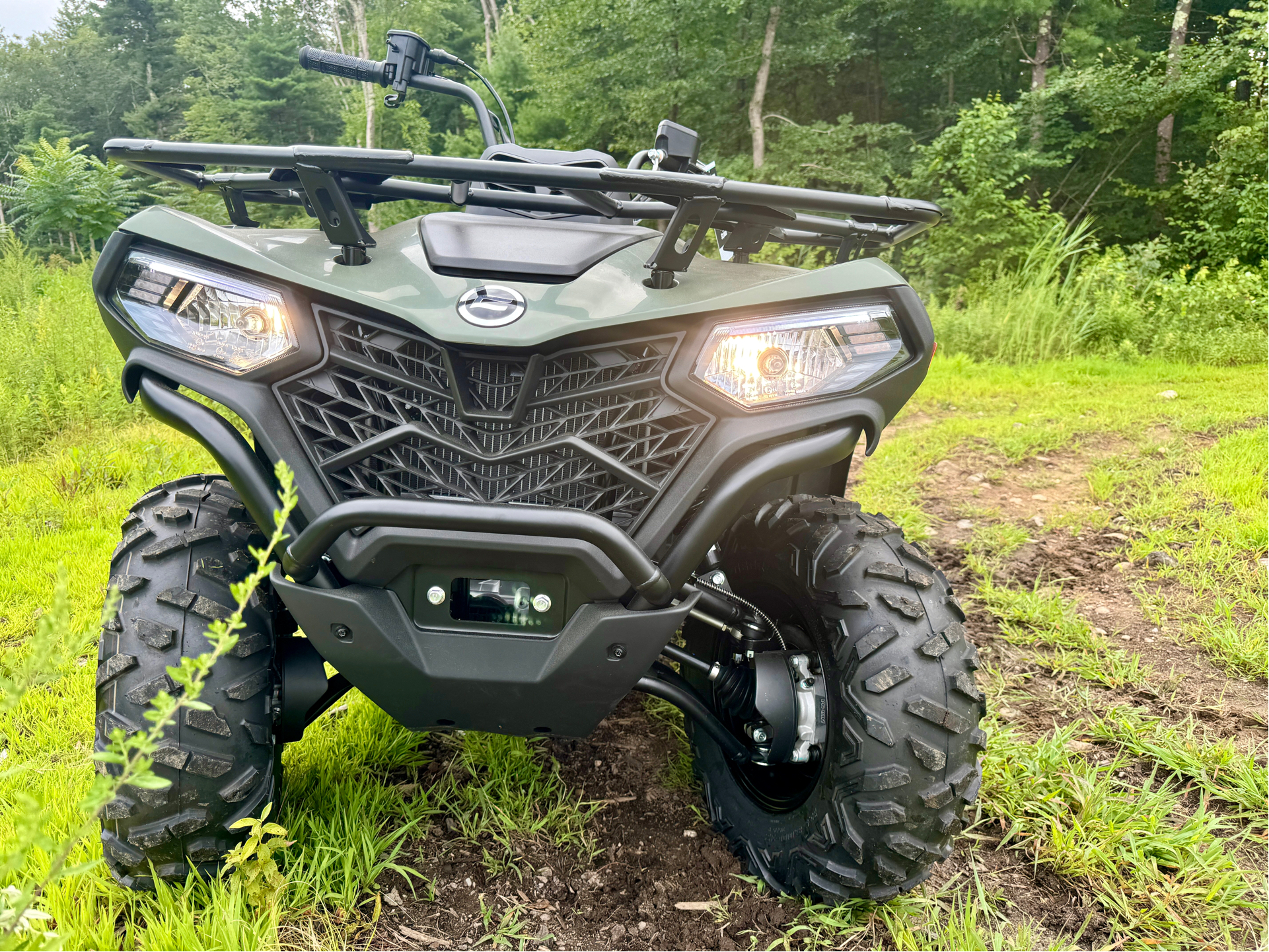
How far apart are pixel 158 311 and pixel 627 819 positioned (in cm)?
147

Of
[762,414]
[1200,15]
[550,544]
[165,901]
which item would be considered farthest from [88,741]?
[1200,15]

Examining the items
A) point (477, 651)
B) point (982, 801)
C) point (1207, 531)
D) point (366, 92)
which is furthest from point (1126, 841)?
point (366, 92)

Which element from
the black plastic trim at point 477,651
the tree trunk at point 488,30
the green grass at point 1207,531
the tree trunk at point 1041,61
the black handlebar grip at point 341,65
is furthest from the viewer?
the tree trunk at point 488,30

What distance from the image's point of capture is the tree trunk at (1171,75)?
46.0 ft

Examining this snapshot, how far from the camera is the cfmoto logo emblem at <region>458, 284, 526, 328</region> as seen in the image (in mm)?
1365

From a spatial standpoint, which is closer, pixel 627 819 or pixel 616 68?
pixel 627 819

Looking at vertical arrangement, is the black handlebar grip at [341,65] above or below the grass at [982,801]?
above

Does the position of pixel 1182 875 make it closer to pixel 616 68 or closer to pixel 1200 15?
pixel 616 68

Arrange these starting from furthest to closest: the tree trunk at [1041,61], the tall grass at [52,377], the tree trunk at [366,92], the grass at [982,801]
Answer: the tree trunk at [366,92], the tree trunk at [1041,61], the tall grass at [52,377], the grass at [982,801]

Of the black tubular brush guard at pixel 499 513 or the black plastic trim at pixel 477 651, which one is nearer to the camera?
the black tubular brush guard at pixel 499 513

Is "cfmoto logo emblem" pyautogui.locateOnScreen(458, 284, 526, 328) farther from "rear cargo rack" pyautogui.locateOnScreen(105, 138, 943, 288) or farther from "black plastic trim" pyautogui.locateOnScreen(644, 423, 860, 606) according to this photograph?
"black plastic trim" pyautogui.locateOnScreen(644, 423, 860, 606)

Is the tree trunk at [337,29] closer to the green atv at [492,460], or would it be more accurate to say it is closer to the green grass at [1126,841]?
the green atv at [492,460]

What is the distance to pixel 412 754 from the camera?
2.07 metres

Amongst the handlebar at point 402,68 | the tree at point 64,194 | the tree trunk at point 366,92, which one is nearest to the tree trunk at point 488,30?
the tree trunk at point 366,92
